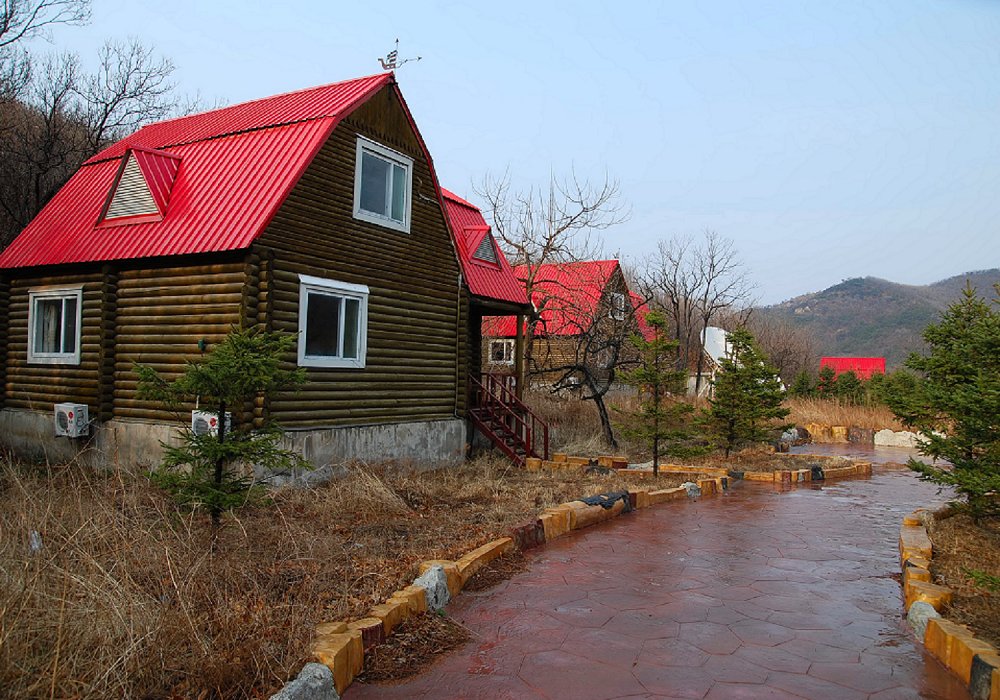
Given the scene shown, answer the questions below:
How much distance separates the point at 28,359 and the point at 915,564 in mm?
14527

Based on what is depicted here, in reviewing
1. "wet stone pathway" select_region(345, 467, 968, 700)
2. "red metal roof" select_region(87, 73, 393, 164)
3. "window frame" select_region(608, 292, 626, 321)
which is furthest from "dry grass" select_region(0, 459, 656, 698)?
"window frame" select_region(608, 292, 626, 321)

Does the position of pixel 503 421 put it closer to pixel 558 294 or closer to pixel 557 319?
pixel 557 319

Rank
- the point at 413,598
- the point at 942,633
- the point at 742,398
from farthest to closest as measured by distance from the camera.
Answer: the point at 742,398 → the point at 413,598 → the point at 942,633

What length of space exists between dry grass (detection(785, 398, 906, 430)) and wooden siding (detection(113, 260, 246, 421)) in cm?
2279

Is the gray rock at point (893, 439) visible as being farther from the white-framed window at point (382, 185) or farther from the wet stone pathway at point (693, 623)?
the white-framed window at point (382, 185)

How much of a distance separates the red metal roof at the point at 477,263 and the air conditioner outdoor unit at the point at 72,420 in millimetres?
7893

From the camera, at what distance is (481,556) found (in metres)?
7.46

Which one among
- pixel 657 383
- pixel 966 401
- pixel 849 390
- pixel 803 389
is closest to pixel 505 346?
pixel 803 389

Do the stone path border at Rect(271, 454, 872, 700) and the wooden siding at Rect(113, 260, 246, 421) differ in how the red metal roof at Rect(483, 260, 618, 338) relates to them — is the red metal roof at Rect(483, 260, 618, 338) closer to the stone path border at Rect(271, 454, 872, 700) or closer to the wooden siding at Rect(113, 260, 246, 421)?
the stone path border at Rect(271, 454, 872, 700)

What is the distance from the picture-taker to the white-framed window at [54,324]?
13133 millimetres

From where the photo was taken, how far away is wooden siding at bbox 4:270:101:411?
12.7m

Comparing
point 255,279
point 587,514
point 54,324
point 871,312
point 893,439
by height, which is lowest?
point 893,439

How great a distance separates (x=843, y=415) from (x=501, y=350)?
1360 cm

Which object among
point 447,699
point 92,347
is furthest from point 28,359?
point 447,699
